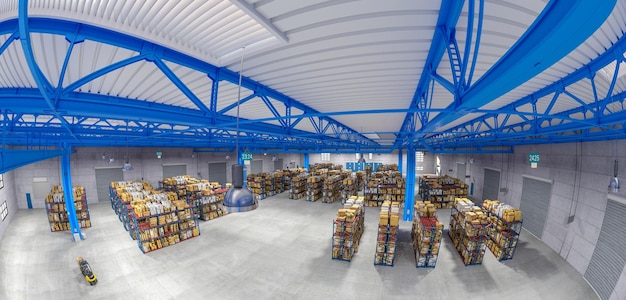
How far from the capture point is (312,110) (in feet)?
26.0

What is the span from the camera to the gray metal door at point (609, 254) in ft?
24.4

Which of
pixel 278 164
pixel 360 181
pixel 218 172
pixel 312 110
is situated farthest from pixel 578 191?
pixel 278 164

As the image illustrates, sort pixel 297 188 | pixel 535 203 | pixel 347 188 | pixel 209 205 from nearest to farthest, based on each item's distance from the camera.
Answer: pixel 535 203 → pixel 209 205 → pixel 347 188 → pixel 297 188

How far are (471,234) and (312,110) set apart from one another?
7594 mm

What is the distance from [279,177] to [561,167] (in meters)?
19.0

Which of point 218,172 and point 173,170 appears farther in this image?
point 218,172

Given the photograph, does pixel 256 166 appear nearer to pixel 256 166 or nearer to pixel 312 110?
pixel 256 166

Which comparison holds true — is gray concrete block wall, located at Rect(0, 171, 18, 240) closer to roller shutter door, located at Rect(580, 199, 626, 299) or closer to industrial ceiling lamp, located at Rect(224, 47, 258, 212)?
industrial ceiling lamp, located at Rect(224, 47, 258, 212)

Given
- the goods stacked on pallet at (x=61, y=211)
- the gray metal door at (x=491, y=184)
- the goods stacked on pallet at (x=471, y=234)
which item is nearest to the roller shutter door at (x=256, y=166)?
the goods stacked on pallet at (x=61, y=211)

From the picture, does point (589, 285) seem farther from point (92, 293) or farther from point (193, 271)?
point (92, 293)

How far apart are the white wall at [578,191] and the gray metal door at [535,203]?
35 cm

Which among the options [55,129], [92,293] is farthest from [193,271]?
[55,129]

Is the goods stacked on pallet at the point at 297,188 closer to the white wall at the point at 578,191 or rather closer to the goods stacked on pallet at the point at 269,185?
the goods stacked on pallet at the point at 269,185

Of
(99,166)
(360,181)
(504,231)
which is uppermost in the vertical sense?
(99,166)
